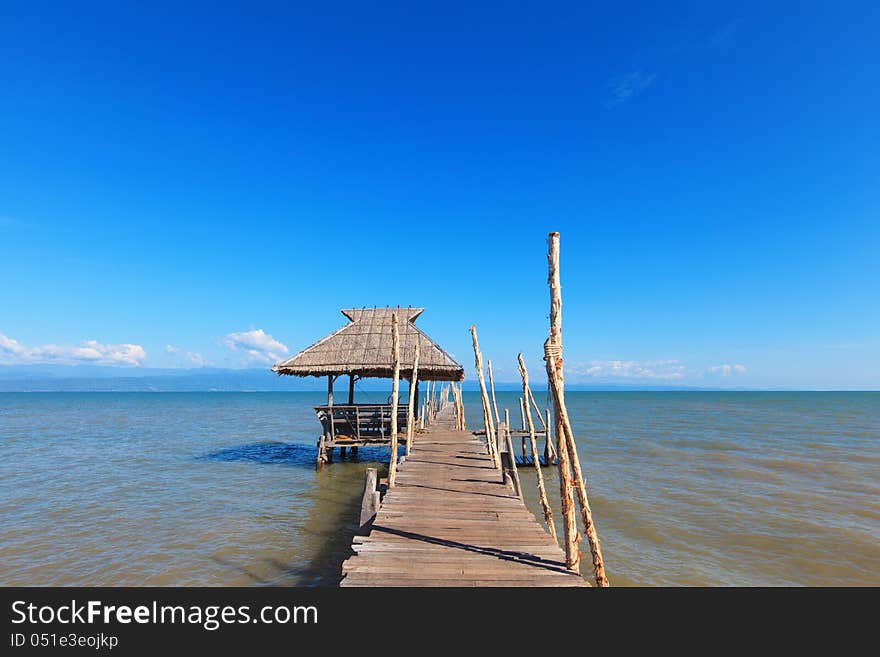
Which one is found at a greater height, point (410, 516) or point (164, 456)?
point (410, 516)

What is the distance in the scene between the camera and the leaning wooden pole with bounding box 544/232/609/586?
5277 mm

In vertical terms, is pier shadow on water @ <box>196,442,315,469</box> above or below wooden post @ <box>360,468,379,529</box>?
below

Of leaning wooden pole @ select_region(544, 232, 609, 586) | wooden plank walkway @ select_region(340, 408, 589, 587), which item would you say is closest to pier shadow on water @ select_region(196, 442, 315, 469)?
wooden plank walkway @ select_region(340, 408, 589, 587)

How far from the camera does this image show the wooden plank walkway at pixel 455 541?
4438mm

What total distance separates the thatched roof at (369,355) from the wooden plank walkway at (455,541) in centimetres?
657

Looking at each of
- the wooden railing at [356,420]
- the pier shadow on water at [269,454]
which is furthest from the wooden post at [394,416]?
the pier shadow on water at [269,454]

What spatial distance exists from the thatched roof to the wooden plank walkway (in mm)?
6565

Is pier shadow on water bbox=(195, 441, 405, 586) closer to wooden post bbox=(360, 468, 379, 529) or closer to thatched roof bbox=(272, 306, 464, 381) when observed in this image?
wooden post bbox=(360, 468, 379, 529)

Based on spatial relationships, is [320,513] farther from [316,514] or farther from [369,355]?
[369,355]

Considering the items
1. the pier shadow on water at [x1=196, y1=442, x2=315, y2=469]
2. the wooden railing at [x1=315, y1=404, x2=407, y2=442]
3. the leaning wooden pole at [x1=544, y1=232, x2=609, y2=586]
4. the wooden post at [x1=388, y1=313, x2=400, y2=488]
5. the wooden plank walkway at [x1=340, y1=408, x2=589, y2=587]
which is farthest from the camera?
the pier shadow on water at [x1=196, y1=442, x2=315, y2=469]
